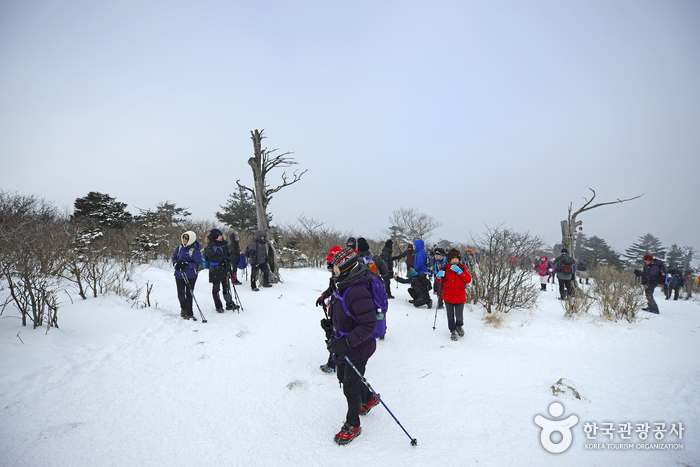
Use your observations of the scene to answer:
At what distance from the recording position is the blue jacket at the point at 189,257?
5.18 m

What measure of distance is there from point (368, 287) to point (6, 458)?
3.14 m

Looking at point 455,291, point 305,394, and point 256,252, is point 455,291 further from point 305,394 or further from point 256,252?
point 256,252

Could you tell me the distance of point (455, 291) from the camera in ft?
→ 15.4

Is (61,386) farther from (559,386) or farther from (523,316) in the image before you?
(523,316)

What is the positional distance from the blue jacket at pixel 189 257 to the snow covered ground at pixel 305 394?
90 centimetres

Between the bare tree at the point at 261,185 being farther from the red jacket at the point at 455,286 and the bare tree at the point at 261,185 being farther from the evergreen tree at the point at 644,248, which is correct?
the evergreen tree at the point at 644,248

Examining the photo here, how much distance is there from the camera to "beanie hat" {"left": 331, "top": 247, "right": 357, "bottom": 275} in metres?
2.57

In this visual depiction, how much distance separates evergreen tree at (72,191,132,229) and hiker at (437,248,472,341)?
17.1 meters

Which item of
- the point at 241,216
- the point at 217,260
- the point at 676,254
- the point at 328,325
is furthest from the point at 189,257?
the point at 676,254

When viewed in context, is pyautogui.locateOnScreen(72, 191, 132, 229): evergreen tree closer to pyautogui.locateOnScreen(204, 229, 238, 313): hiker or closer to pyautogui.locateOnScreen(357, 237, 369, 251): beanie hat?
pyautogui.locateOnScreen(204, 229, 238, 313): hiker

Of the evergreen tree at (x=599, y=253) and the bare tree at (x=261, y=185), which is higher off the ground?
the bare tree at (x=261, y=185)

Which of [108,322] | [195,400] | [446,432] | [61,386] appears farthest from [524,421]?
[108,322]

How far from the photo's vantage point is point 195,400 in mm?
2963

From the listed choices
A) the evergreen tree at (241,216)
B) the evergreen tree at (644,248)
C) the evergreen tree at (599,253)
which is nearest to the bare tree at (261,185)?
the evergreen tree at (241,216)
